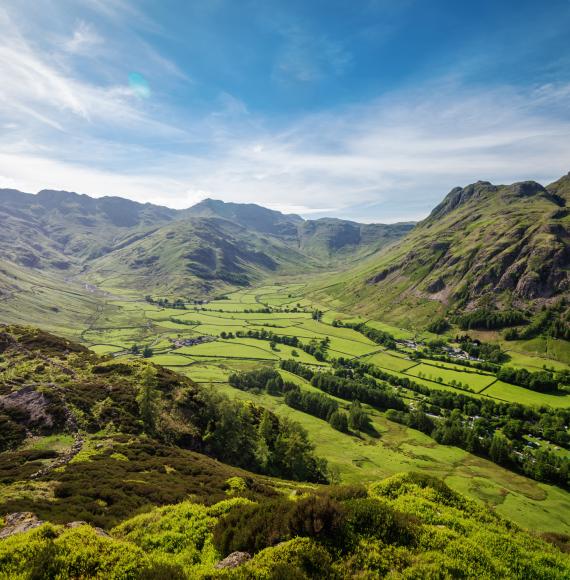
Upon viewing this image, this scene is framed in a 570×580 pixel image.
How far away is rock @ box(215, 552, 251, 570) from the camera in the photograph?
1633cm

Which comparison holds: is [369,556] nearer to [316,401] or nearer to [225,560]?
[225,560]

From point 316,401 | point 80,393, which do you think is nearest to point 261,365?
point 316,401

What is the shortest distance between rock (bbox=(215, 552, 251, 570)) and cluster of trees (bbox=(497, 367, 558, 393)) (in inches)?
7421

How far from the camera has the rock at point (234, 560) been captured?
1633 cm

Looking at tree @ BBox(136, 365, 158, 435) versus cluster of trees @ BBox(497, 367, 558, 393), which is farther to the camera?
cluster of trees @ BBox(497, 367, 558, 393)

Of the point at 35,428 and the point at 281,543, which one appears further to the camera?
the point at 35,428

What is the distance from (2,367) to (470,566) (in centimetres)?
8719

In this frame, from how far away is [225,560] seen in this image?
17.0 metres

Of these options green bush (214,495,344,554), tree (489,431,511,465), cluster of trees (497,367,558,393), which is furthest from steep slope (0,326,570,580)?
cluster of trees (497,367,558,393)

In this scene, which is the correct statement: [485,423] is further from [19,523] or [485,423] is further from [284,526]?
[19,523]

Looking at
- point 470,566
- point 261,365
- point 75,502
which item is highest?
point 470,566

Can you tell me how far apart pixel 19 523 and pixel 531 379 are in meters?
198

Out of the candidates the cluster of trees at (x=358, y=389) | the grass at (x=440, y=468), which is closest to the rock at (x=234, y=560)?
the grass at (x=440, y=468)

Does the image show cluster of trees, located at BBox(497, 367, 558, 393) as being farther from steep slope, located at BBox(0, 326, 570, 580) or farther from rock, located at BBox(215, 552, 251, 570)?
rock, located at BBox(215, 552, 251, 570)
